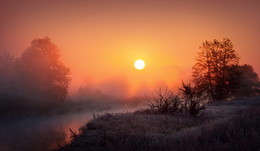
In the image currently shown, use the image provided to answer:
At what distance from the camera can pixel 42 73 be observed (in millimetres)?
39125

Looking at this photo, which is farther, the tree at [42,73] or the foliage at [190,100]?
the tree at [42,73]

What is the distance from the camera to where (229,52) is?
124ft

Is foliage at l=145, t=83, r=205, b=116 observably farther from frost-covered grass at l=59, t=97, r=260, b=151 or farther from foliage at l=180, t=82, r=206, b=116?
frost-covered grass at l=59, t=97, r=260, b=151

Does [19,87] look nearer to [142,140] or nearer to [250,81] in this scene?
[142,140]

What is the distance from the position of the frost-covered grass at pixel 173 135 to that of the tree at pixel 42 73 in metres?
22.7

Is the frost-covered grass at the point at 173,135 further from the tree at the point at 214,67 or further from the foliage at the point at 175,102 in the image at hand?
the tree at the point at 214,67

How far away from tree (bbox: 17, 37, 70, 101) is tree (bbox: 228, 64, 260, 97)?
86.5ft

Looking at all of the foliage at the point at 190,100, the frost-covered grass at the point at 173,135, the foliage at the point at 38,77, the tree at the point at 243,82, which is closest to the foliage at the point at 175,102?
the foliage at the point at 190,100

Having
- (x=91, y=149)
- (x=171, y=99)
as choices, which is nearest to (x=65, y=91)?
(x=171, y=99)

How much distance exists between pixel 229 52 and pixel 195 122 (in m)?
23.6

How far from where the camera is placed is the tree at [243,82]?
1499 inches

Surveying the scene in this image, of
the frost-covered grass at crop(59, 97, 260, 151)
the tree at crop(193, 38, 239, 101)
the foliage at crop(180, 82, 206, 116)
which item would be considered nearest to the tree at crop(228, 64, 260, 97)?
the tree at crop(193, 38, 239, 101)

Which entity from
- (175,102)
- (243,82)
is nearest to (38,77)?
(175,102)

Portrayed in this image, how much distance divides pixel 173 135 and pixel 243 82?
37.4 metres
